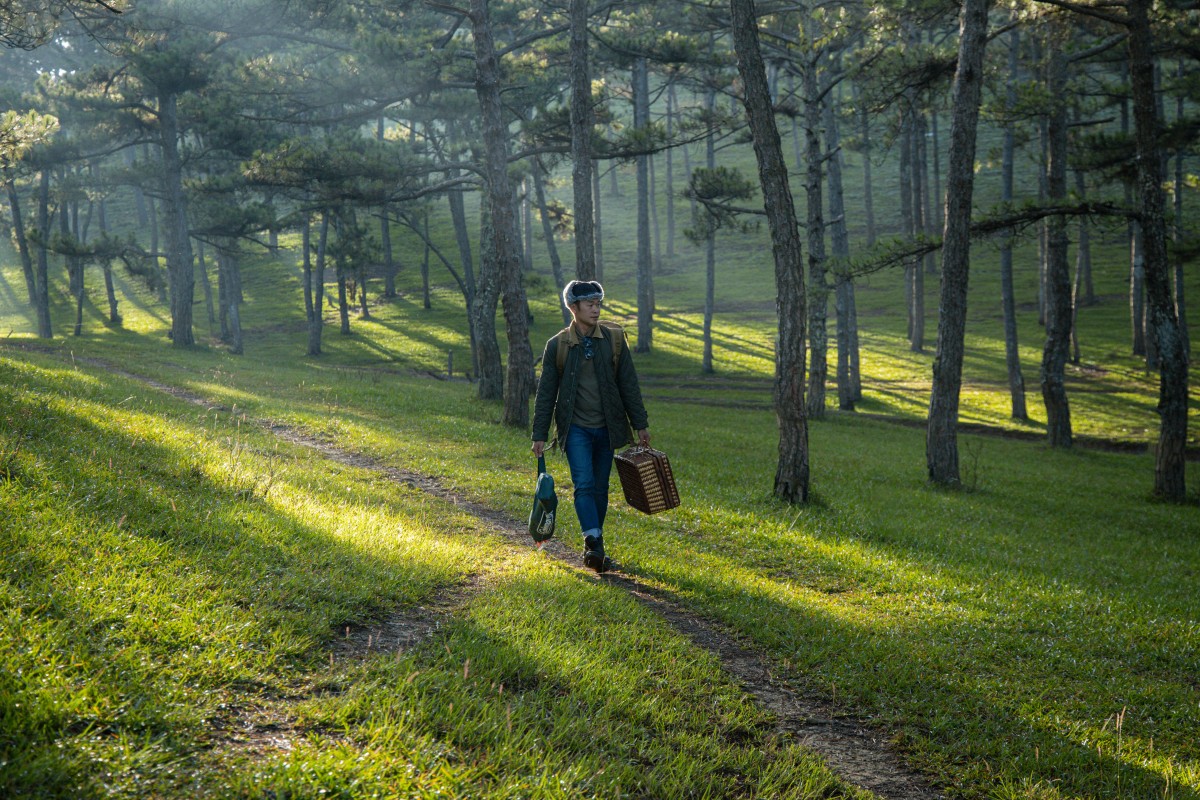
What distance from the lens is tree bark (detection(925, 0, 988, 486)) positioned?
14.1 metres

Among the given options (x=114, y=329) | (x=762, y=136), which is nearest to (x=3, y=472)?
(x=762, y=136)

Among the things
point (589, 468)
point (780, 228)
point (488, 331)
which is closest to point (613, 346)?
point (589, 468)

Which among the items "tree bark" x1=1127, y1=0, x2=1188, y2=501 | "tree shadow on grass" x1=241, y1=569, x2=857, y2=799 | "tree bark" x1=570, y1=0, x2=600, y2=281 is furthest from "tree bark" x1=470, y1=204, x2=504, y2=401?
"tree shadow on grass" x1=241, y1=569, x2=857, y2=799

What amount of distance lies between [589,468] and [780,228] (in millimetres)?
5395

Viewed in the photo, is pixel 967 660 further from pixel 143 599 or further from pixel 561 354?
pixel 143 599

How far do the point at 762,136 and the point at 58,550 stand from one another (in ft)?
30.6

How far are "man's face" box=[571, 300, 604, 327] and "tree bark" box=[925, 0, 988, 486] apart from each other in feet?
31.4

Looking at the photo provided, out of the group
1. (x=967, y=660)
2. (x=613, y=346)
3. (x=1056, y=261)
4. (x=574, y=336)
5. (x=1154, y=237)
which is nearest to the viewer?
(x=967, y=660)

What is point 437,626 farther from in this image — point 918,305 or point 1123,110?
point 918,305

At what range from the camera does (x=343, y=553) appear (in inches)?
245

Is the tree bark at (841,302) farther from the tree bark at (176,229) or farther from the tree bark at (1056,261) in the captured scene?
the tree bark at (176,229)

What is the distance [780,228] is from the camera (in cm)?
1112

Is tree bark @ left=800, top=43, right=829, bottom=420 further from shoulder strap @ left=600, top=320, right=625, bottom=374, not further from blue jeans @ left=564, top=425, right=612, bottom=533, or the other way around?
blue jeans @ left=564, top=425, right=612, bottom=533

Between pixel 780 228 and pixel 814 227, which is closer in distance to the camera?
pixel 780 228
